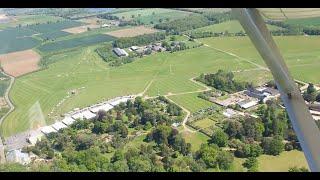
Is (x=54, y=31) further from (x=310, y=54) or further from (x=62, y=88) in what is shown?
(x=310, y=54)

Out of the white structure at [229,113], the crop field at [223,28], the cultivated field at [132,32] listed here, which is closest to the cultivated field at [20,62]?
the cultivated field at [132,32]

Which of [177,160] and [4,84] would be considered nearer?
[177,160]

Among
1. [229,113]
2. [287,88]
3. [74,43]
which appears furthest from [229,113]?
[287,88]

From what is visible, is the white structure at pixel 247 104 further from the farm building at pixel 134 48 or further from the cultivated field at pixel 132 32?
the cultivated field at pixel 132 32
